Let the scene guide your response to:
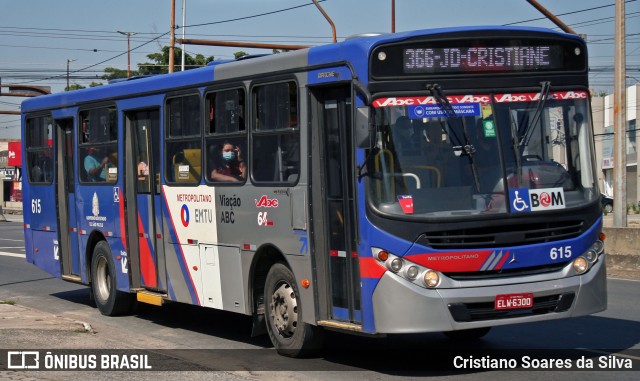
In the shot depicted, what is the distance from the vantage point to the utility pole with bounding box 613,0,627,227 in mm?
21719

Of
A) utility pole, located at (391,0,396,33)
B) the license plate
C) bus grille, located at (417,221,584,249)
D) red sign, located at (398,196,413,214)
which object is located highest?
utility pole, located at (391,0,396,33)

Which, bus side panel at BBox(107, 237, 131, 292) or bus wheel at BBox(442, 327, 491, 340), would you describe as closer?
bus wheel at BBox(442, 327, 491, 340)

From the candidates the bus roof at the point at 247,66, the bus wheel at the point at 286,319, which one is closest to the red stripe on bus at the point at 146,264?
the bus roof at the point at 247,66

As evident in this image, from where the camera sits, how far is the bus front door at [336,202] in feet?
31.1

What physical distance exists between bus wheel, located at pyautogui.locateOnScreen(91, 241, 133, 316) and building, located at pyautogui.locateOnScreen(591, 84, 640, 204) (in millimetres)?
51225

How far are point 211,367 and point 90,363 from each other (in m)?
1.24

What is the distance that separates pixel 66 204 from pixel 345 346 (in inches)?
257

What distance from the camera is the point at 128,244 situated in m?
14.0

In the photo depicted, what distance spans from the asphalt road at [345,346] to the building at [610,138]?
5046 centimetres

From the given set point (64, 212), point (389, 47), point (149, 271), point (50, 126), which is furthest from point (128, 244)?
point (389, 47)

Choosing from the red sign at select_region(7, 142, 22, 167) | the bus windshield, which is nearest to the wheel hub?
the bus windshield

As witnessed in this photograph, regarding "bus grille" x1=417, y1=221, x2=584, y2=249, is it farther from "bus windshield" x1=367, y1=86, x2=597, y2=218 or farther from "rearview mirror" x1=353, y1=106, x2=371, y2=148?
"rearview mirror" x1=353, y1=106, x2=371, y2=148

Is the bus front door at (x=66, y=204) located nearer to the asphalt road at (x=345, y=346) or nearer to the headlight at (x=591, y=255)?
the asphalt road at (x=345, y=346)

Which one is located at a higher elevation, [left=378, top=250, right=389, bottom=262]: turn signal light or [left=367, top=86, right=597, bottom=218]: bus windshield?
[left=367, top=86, right=597, bottom=218]: bus windshield
